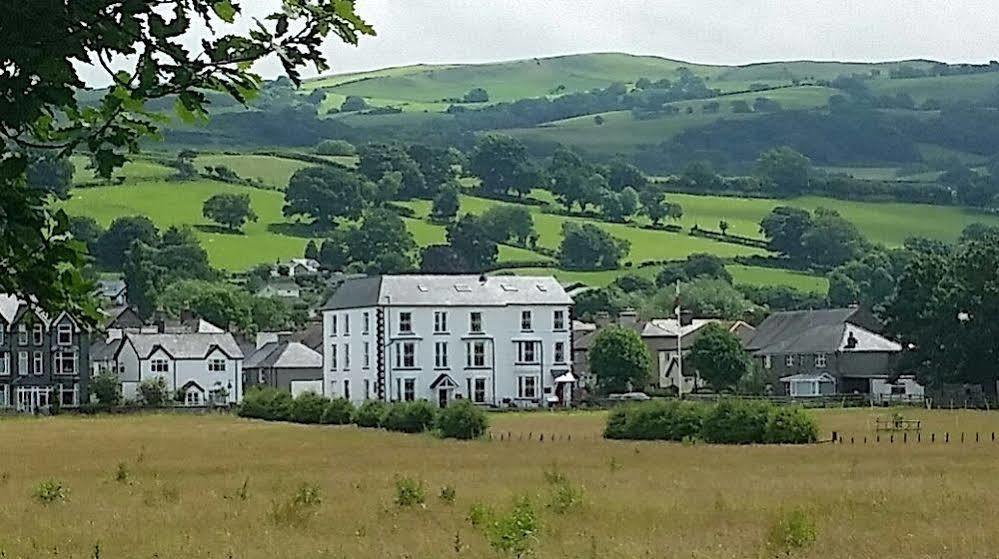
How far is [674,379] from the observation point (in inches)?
5743

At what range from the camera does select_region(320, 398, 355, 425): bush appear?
9244 centimetres

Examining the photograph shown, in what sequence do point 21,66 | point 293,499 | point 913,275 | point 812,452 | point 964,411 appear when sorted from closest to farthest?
point 21,66, point 293,499, point 812,452, point 964,411, point 913,275

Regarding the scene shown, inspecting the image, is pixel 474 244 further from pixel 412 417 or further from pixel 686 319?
pixel 412 417

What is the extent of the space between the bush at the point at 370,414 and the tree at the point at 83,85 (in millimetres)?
74980

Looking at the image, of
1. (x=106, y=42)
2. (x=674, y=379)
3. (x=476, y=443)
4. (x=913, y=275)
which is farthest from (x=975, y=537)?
(x=674, y=379)

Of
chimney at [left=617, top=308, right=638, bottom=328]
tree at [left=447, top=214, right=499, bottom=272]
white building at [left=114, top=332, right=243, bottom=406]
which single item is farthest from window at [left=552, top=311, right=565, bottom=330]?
tree at [left=447, top=214, right=499, bottom=272]

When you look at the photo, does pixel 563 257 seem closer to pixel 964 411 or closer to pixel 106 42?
pixel 964 411

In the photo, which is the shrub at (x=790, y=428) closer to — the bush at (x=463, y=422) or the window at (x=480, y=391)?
the bush at (x=463, y=422)

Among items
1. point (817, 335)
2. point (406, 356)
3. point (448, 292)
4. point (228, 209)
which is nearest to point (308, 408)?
point (406, 356)

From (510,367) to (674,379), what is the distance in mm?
30773

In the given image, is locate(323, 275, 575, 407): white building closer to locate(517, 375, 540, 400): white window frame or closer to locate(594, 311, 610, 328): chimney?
locate(517, 375, 540, 400): white window frame

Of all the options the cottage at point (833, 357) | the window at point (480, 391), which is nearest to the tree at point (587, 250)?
the cottage at point (833, 357)

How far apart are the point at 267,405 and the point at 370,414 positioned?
1882 centimetres

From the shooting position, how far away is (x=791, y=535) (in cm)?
2405
